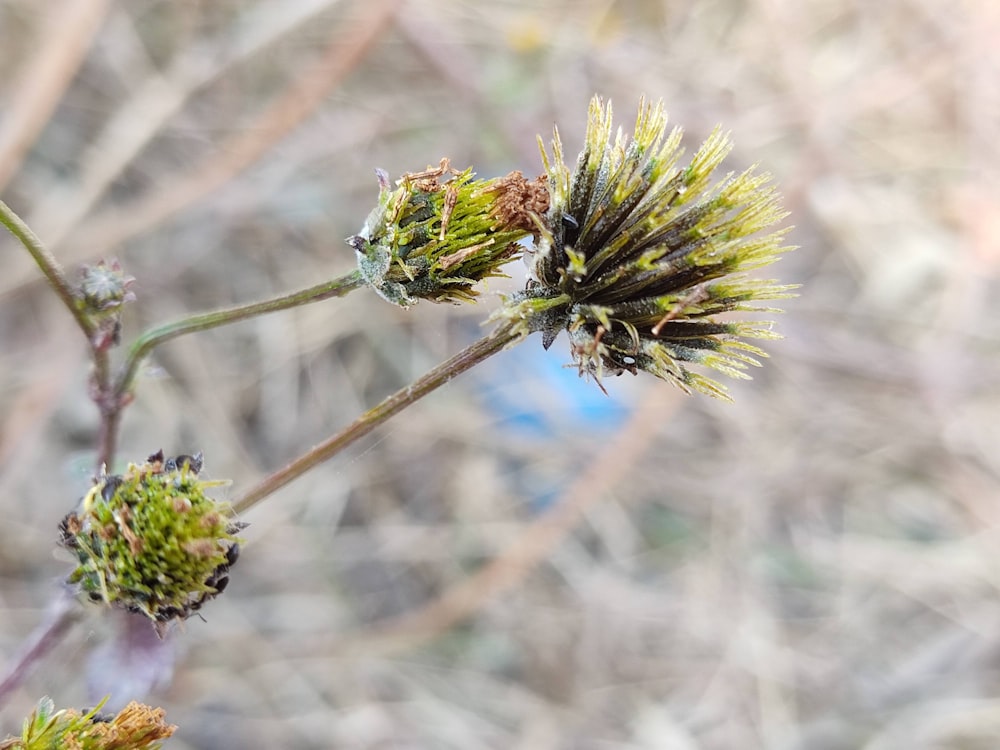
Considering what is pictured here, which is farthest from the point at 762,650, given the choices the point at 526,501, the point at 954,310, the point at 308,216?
the point at 308,216

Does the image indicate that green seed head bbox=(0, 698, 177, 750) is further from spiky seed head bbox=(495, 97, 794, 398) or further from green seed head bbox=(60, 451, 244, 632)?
spiky seed head bbox=(495, 97, 794, 398)

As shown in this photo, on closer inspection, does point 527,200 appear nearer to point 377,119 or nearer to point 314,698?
point 314,698

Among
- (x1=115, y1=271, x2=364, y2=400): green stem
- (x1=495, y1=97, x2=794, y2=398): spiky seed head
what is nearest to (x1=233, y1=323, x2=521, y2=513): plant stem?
(x1=495, y1=97, x2=794, y2=398): spiky seed head

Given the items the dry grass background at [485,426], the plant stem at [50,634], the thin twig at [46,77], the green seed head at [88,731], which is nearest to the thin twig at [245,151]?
the dry grass background at [485,426]

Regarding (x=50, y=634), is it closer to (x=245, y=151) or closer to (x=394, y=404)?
(x=394, y=404)

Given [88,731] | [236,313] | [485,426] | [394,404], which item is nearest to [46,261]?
[236,313]

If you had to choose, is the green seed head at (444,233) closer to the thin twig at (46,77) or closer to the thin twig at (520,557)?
the thin twig at (520,557)
